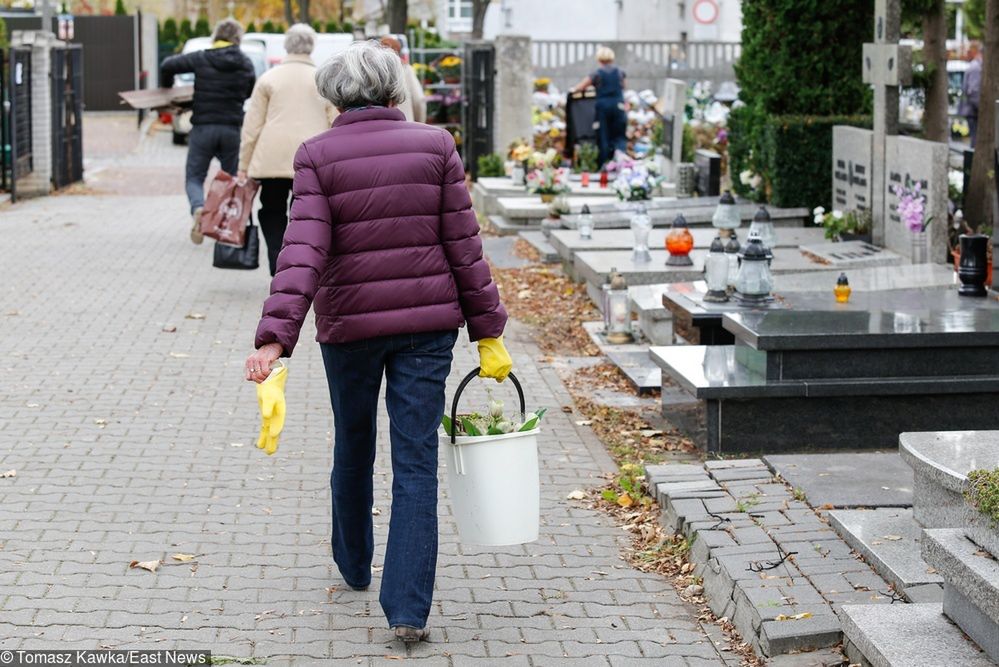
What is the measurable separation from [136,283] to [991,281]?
6.72 m

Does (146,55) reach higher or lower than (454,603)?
higher

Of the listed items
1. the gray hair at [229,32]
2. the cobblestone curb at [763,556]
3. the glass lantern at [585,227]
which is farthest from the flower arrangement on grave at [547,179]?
the cobblestone curb at [763,556]

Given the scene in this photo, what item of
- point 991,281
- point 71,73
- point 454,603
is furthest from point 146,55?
point 454,603

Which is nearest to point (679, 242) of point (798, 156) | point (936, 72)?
point (798, 156)

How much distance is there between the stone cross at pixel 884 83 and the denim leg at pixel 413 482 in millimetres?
7846

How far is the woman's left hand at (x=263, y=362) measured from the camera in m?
4.57

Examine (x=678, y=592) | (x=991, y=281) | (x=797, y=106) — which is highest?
(x=797, y=106)

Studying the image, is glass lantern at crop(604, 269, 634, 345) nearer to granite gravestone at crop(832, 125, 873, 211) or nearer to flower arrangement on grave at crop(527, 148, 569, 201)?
granite gravestone at crop(832, 125, 873, 211)

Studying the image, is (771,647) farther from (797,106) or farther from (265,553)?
(797,106)

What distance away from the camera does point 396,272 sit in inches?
188

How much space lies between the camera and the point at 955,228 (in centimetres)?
1200

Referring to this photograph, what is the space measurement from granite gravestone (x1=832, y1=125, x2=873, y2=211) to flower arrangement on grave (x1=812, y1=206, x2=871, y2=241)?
0.10 metres

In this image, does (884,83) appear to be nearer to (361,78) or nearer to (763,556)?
(763,556)

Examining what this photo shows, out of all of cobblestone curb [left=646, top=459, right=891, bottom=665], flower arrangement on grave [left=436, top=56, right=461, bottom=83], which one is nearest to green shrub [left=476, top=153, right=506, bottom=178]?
flower arrangement on grave [left=436, top=56, right=461, bottom=83]
